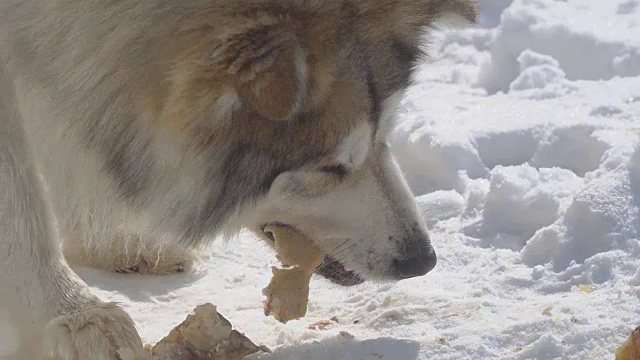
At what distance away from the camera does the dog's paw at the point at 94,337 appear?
2.61 metres

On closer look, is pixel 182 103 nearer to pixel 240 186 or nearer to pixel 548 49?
pixel 240 186

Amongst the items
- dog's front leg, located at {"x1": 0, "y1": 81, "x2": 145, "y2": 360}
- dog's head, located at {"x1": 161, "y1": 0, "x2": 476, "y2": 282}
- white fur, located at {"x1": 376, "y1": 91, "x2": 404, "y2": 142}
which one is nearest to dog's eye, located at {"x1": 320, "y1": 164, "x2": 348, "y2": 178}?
dog's head, located at {"x1": 161, "y1": 0, "x2": 476, "y2": 282}

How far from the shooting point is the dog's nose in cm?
288

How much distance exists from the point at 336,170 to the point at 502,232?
98 cm

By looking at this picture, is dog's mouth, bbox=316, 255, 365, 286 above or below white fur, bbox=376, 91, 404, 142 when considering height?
below

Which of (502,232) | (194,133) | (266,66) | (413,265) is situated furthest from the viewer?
(502,232)

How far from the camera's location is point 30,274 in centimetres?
275

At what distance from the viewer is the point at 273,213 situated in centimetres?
283

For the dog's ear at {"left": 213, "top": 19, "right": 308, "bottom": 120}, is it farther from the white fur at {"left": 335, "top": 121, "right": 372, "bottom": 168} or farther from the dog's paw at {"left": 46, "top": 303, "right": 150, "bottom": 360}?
the dog's paw at {"left": 46, "top": 303, "right": 150, "bottom": 360}

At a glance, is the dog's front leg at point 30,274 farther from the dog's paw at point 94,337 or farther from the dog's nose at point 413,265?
the dog's nose at point 413,265

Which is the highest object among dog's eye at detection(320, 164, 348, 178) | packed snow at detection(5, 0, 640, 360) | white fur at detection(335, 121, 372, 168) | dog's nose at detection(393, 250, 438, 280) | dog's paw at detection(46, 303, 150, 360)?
white fur at detection(335, 121, 372, 168)

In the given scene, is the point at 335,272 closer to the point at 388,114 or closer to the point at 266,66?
the point at 388,114

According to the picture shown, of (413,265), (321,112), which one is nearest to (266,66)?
(321,112)

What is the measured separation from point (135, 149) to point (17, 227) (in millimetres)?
373
